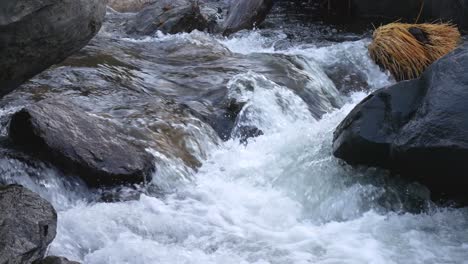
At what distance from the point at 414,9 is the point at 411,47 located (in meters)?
2.67

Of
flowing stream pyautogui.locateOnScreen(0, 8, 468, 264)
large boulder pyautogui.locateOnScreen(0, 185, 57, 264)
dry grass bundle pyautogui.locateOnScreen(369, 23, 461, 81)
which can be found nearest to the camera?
large boulder pyautogui.locateOnScreen(0, 185, 57, 264)

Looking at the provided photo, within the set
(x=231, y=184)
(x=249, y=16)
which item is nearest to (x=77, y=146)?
(x=231, y=184)

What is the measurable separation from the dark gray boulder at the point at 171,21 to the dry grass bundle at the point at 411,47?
322 centimetres

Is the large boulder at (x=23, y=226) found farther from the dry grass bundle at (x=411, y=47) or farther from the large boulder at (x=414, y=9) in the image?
the large boulder at (x=414, y=9)

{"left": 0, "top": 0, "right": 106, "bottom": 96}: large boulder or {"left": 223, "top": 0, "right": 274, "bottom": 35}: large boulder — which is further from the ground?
{"left": 0, "top": 0, "right": 106, "bottom": 96}: large boulder

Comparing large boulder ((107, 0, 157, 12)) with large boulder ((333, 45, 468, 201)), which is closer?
large boulder ((333, 45, 468, 201))

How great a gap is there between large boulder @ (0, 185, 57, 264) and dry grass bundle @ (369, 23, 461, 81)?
229 inches

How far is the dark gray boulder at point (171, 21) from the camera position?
33.4 feet

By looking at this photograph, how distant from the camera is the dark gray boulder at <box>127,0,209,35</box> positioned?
401 inches

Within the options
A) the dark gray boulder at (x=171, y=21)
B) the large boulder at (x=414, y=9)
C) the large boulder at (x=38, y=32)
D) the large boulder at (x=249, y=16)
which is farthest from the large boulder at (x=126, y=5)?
the large boulder at (x=38, y=32)

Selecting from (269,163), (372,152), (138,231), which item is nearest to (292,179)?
(269,163)

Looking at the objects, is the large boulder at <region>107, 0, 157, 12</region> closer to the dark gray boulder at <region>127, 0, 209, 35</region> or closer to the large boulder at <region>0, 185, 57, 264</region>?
the dark gray boulder at <region>127, 0, 209, 35</region>

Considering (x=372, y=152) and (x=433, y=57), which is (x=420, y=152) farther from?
(x=433, y=57)

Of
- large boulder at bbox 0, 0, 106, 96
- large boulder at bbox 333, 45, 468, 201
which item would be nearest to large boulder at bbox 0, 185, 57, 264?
large boulder at bbox 0, 0, 106, 96
